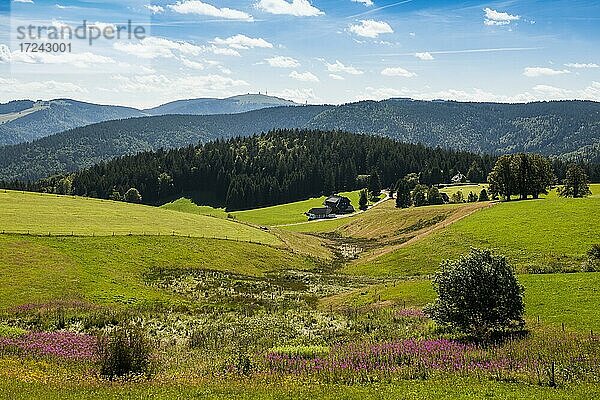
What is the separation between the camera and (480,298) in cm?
2770

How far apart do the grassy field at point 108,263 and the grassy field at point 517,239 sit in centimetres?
1640

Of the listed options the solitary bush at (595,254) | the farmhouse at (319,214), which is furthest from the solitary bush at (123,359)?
the farmhouse at (319,214)

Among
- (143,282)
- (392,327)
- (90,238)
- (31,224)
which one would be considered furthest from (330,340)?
(31,224)

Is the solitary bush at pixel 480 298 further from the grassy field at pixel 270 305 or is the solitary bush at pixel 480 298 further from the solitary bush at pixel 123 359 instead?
the solitary bush at pixel 123 359

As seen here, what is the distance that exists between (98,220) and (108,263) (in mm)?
26019

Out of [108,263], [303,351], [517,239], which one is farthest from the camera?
[517,239]

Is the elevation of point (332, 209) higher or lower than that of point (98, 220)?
lower

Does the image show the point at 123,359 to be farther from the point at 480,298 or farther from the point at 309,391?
the point at 480,298

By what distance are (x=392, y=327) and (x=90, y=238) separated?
4574 cm

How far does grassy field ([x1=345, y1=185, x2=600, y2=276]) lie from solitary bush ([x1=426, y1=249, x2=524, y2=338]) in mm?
28875

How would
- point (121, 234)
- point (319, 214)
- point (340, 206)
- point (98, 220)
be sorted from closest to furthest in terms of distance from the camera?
point (121, 234)
point (98, 220)
point (319, 214)
point (340, 206)

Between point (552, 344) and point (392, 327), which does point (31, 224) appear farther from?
point (552, 344)

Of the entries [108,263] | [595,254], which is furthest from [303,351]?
[108,263]

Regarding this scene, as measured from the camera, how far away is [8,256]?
169 feet
